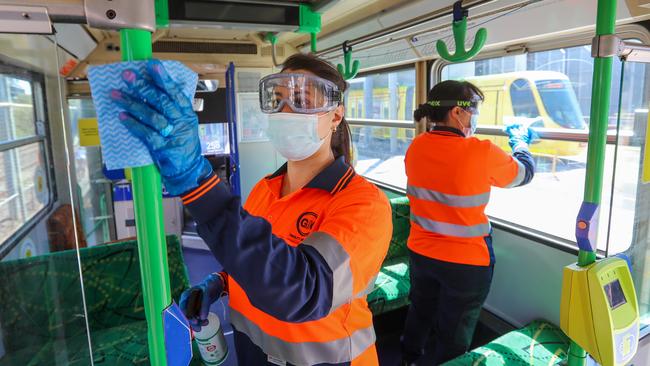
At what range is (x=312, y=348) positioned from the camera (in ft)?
3.98

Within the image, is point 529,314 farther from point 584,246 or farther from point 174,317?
point 174,317

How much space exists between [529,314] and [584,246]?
1.81m

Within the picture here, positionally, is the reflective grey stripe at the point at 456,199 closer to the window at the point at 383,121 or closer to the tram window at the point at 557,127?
the tram window at the point at 557,127

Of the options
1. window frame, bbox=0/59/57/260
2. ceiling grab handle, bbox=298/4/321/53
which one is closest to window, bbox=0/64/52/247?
window frame, bbox=0/59/57/260

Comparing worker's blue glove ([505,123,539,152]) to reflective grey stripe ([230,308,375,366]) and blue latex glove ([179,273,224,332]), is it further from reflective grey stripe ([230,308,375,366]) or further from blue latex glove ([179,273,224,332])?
blue latex glove ([179,273,224,332])

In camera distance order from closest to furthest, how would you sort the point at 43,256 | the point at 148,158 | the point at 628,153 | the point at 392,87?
the point at 148,158 < the point at 43,256 < the point at 628,153 < the point at 392,87

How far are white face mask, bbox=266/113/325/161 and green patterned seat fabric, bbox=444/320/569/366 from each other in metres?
1.62

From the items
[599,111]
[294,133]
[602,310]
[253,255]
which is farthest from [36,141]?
[602,310]

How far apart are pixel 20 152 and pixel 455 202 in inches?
76.5

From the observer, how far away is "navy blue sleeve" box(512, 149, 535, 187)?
239cm

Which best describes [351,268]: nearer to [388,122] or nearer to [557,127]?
[557,127]

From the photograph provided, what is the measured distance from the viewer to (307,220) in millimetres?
1239

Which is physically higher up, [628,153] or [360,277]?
[628,153]

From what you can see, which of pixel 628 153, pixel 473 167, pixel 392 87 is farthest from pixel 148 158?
pixel 392 87
